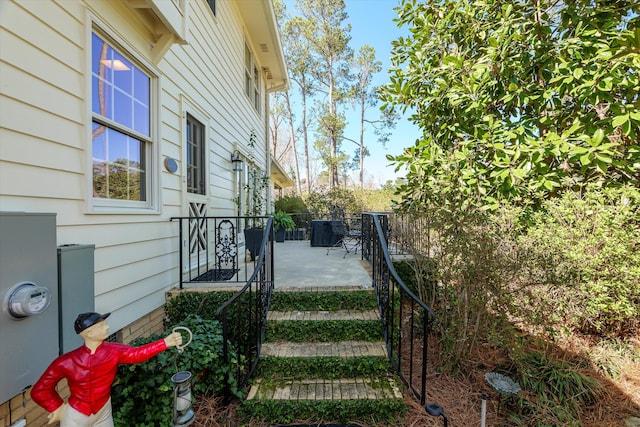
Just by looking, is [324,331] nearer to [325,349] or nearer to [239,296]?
[325,349]

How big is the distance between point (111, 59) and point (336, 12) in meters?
18.8

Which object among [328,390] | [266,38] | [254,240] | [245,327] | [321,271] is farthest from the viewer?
[266,38]

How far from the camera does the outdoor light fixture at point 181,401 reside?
181 cm

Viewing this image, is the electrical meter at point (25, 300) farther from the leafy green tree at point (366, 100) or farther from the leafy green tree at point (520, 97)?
the leafy green tree at point (366, 100)

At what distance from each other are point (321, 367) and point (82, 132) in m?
2.84

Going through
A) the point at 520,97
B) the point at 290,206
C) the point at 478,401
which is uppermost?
the point at 520,97

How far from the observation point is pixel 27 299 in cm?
161

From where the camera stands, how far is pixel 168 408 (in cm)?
224

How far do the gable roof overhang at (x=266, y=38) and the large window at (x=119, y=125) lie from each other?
4.24 m

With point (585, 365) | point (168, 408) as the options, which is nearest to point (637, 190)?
point (585, 365)

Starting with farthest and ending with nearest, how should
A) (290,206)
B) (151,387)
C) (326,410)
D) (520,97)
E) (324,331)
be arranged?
(290,206), (520,97), (324,331), (326,410), (151,387)

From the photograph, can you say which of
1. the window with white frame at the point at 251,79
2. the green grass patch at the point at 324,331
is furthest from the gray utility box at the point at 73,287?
the window with white frame at the point at 251,79

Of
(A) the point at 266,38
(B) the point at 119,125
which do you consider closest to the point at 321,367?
(B) the point at 119,125

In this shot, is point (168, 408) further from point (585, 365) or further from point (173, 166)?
point (585, 365)
